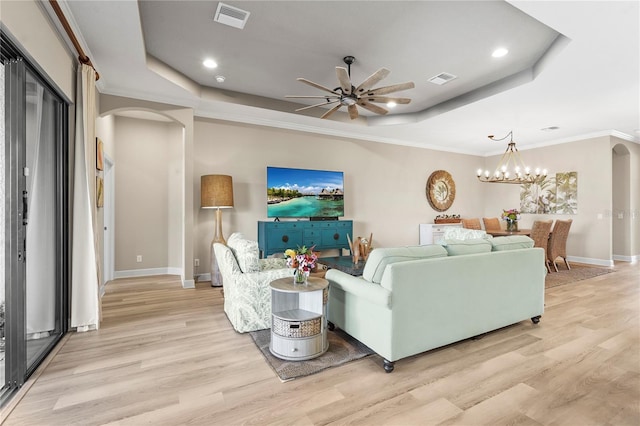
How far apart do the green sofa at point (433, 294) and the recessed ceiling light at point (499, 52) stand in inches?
84.4

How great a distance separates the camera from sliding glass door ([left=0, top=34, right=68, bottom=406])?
2.11 m

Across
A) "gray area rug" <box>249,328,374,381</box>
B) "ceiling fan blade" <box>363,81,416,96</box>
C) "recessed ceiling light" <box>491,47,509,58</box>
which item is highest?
"recessed ceiling light" <box>491,47,509,58</box>

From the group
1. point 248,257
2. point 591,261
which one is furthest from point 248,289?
point 591,261

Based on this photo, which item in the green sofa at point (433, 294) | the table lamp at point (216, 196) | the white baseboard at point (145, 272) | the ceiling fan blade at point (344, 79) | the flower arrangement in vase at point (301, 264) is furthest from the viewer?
the white baseboard at point (145, 272)

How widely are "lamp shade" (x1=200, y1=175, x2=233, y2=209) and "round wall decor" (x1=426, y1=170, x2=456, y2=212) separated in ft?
16.6

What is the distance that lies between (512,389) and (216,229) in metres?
4.27

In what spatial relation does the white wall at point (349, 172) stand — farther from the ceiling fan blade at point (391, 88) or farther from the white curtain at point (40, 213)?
the ceiling fan blade at point (391, 88)

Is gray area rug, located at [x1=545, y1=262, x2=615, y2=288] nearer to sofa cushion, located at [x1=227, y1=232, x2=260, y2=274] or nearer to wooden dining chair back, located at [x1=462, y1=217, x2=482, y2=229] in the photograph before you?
wooden dining chair back, located at [x1=462, y1=217, x2=482, y2=229]

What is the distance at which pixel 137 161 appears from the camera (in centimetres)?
572

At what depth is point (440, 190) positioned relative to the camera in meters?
8.05

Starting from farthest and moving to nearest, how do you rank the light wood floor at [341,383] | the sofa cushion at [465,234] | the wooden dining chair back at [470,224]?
the wooden dining chair back at [470,224] → the sofa cushion at [465,234] → the light wood floor at [341,383]

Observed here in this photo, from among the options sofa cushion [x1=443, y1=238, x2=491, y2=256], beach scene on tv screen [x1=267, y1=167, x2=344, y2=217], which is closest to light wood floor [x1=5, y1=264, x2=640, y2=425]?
sofa cushion [x1=443, y1=238, x2=491, y2=256]

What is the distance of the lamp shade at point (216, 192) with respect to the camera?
489cm

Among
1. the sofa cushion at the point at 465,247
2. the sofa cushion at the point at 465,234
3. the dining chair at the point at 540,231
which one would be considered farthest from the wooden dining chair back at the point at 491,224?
the sofa cushion at the point at 465,247
